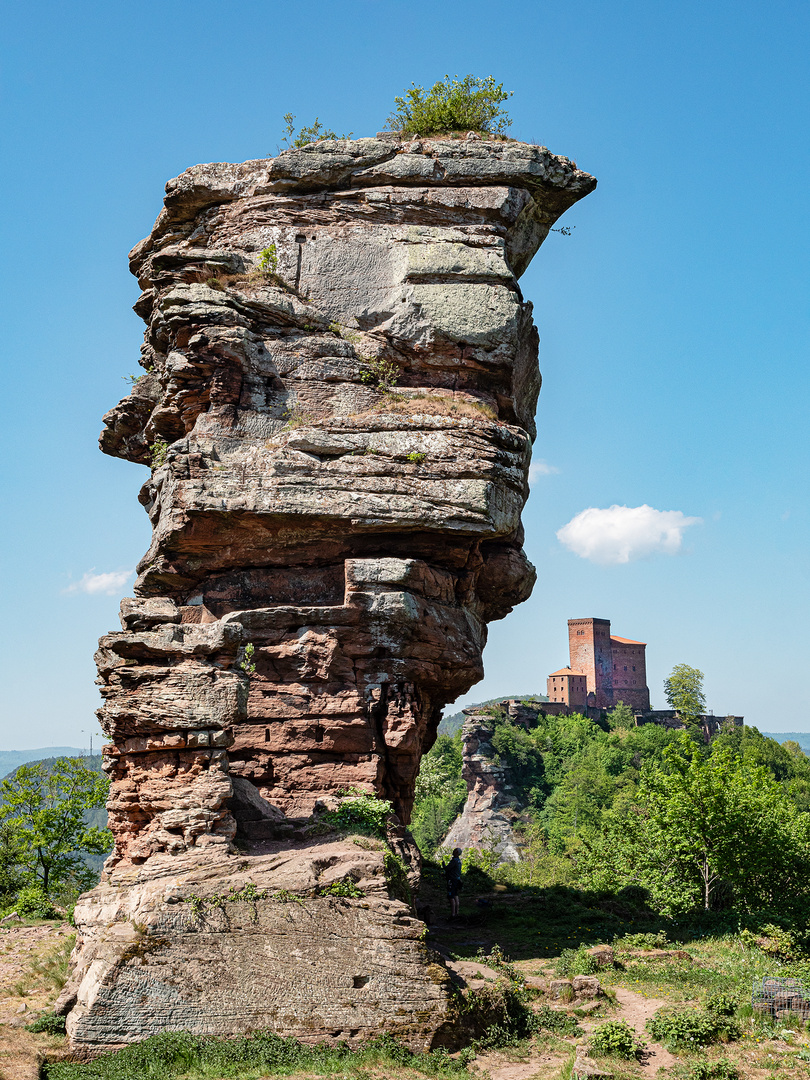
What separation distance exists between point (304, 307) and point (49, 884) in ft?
54.9

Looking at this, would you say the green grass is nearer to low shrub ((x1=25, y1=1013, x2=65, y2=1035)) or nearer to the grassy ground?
the grassy ground

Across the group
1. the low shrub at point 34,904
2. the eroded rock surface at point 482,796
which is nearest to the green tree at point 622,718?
the eroded rock surface at point 482,796

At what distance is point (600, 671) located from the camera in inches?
4294

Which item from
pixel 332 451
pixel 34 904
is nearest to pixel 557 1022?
pixel 332 451

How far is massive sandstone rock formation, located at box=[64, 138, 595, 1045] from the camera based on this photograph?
12.2 metres

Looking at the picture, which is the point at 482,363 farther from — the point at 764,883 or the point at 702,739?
the point at 702,739

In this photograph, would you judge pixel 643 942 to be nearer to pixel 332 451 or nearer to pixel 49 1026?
pixel 49 1026

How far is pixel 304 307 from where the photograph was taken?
57.1 feet

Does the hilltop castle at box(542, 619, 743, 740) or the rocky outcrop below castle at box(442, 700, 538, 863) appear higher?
the hilltop castle at box(542, 619, 743, 740)

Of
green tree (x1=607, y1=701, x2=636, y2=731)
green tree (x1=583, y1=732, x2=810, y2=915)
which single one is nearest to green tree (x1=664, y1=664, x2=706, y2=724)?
A: green tree (x1=607, y1=701, x2=636, y2=731)

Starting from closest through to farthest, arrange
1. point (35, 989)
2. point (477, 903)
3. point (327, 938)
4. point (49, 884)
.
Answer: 1. point (327, 938)
2. point (35, 989)
3. point (477, 903)
4. point (49, 884)

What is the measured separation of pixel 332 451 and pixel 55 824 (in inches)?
584

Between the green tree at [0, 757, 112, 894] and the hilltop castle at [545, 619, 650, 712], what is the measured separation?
85.3 metres

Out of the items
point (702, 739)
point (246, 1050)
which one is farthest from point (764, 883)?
point (702, 739)
